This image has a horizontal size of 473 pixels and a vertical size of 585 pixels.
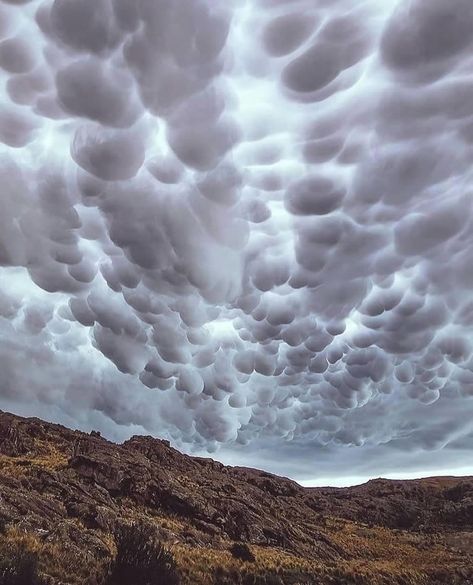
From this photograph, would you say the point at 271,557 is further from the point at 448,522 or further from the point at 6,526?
the point at 448,522

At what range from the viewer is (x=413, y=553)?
6238cm

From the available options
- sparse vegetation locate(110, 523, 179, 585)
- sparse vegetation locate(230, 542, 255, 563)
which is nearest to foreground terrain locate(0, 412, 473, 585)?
sparse vegetation locate(230, 542, 255, 563)

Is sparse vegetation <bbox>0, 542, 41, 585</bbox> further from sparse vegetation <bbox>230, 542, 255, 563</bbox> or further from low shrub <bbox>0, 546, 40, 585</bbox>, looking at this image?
sparse vegetation <bbox>230, 542, 255, 563</bbox>

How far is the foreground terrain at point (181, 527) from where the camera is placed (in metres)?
24.5

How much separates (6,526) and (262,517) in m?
34.0

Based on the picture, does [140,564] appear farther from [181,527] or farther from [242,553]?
[181,527]

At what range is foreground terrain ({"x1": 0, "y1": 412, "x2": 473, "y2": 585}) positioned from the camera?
80.4 ft

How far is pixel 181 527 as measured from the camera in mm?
39688

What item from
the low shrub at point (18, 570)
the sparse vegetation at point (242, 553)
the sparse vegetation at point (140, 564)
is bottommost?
the low shrub at point (18, 570)

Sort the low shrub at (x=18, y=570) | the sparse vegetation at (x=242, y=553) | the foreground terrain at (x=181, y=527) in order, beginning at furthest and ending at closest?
the sparse vegetation at (x=242, y=553) < the foreground terrain at (x=181, y=527) < the low shrub at (x=18, y=570)

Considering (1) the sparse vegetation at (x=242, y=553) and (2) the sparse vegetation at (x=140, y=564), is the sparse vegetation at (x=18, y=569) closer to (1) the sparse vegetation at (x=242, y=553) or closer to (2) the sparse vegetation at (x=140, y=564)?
(2) the sparse vegetation at (x=140, y=564)

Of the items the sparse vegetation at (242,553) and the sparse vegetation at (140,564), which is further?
the sparse vegetation at (242,553)

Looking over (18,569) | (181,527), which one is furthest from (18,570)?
(181,527)

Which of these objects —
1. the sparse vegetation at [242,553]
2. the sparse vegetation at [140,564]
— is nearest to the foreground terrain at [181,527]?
the sparse vegetation at [242,553]
